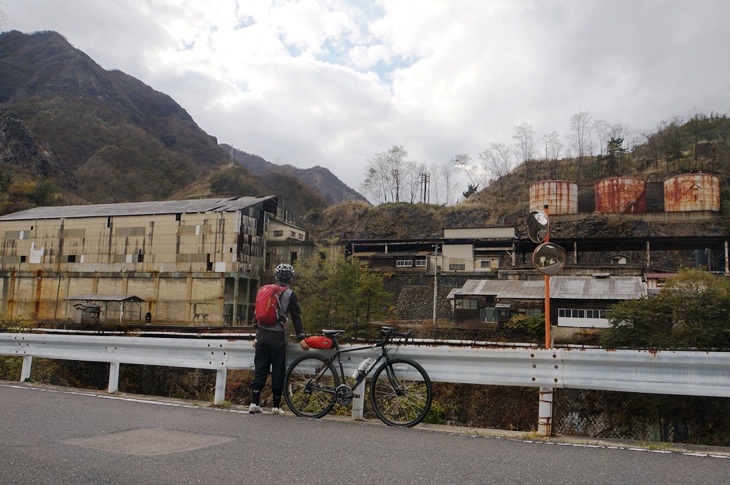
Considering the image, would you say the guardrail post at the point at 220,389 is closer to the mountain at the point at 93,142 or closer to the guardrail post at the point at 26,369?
the guardrail post at the point at 26,369

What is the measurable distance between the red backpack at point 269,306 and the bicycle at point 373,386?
627 millimetres

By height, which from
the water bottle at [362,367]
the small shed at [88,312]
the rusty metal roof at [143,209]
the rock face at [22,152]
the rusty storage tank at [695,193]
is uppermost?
the rock face at [22,152]

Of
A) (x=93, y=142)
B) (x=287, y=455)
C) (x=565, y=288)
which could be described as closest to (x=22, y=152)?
(x=93, y=142)

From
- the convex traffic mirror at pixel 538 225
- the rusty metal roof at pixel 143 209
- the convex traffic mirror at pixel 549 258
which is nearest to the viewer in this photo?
the convex traffic mirror at pixel 549 258

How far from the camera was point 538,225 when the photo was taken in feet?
24.4

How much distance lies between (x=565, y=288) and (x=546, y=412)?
31079 millimetres

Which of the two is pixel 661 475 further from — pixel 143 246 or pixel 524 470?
pixel 143 246

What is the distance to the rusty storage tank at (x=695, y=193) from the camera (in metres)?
58.4

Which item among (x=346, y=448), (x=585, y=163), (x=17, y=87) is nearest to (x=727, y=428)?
(x=346, y=448)

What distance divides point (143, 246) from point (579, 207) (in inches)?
2083

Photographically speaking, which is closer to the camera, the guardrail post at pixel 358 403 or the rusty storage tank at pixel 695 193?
the guardrail post at pixel 358 403

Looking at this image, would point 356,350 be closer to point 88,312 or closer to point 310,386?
point 310,386

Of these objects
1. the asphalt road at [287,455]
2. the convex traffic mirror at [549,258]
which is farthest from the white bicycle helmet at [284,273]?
the convex traffic mirror at [549,258]

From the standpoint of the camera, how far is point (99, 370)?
17922mm
